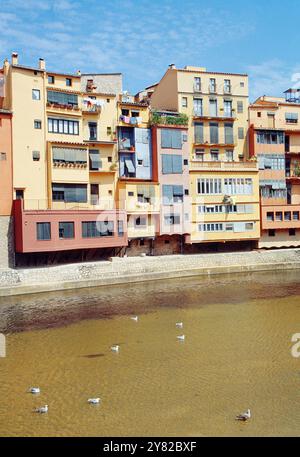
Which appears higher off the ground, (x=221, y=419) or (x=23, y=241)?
(x=23, y=241)

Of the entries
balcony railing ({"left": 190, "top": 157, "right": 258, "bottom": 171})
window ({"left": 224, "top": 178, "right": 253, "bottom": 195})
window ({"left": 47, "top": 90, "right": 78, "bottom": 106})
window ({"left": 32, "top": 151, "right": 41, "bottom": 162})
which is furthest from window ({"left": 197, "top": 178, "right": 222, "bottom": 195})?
window ({"left": 32, "top": 151, "right": 41, "bottom": 162})

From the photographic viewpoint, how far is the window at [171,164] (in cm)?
5388

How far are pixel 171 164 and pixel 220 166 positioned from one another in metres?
5.71

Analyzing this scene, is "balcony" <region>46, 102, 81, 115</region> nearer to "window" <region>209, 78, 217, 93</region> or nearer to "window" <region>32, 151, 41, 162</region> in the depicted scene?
"window" <region>32, 151, 41, 162</region>

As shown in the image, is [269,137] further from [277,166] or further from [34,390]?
[34,390]

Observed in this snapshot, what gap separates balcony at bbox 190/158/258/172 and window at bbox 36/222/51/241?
721 inches

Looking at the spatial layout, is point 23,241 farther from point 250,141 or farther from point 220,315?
point 250,141

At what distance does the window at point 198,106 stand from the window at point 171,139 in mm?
5920

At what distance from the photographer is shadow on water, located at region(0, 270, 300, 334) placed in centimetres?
3112

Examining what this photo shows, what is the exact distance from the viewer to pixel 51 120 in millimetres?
47656

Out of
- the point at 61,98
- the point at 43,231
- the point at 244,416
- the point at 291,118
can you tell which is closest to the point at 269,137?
the point at 291,118

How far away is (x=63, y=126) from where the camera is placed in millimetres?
48562
